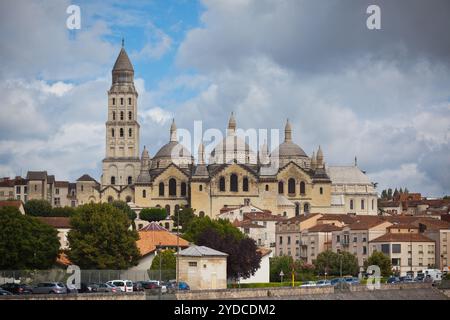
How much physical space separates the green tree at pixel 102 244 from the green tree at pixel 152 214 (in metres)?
56.8

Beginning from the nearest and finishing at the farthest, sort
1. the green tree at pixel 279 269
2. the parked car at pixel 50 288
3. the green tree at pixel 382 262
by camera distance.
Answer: the parked car at pixel 50 288, the green tree at pixel 279 269, the green tree at pixel 382 262

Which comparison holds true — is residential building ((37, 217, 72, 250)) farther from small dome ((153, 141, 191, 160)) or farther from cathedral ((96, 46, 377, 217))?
small dome ((153, 141, 191, 160))

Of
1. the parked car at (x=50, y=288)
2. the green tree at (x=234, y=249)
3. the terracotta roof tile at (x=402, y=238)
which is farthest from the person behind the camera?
the terracotta roof tile at (x=402, y=238)

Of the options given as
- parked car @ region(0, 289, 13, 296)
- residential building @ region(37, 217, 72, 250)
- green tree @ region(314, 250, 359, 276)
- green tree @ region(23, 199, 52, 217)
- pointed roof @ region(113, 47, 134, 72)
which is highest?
pointed roof @ region(113, 47, 134, 72)

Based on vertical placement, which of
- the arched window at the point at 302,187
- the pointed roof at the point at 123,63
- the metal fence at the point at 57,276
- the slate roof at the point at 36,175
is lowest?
the metal fence at the point at 57,276

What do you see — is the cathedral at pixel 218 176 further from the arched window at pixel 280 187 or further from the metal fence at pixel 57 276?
the metal fence at pixel 57 276

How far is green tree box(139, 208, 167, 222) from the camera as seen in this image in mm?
136875

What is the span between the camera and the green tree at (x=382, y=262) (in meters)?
90.8

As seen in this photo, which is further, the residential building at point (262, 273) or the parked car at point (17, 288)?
the residential building at point (262, 273)

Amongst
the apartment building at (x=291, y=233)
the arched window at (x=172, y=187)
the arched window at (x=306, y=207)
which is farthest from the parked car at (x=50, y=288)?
the arched window at (x=306, y=207)

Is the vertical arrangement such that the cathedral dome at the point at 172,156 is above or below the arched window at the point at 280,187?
above

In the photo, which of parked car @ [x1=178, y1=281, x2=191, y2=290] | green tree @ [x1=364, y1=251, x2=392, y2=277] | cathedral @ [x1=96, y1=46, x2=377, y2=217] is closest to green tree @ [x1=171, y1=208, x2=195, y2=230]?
cathedral @ [x1=96, y1=46, x2=377, y2=217]
